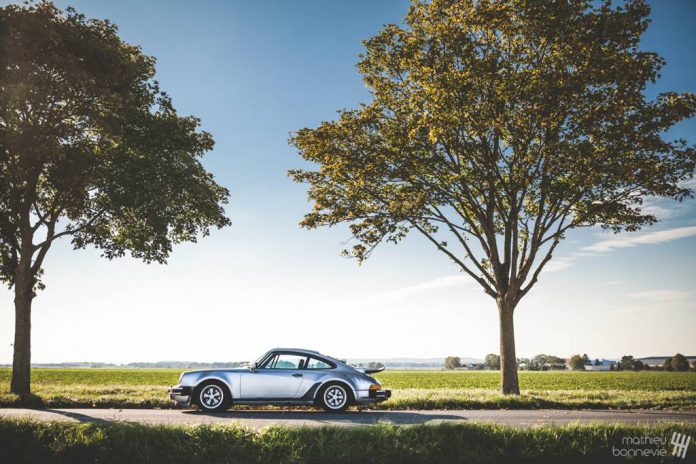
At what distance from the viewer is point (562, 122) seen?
623 inches

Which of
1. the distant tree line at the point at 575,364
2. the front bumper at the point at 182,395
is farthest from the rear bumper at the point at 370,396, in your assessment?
the distant tree line at the point at 575,364

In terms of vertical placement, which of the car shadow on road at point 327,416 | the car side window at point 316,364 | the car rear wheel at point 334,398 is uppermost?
the car side window at point 316,364

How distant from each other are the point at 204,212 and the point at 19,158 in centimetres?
627

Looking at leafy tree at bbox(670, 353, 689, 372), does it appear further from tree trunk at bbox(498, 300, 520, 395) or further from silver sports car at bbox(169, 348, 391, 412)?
silver sports car at bbox(169, 348, 391, 412)

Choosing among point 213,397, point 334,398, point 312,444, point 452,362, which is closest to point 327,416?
point 334,398

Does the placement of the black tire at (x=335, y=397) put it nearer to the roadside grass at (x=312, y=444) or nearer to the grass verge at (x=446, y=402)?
the grass verge at (x=446, y=402)

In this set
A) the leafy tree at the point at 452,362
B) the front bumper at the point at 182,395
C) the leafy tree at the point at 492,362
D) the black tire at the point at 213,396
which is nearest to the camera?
the front bumper at the point at 182,395

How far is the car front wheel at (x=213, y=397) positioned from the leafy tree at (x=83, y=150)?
758 cm

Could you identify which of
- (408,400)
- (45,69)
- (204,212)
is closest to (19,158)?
(45,69)

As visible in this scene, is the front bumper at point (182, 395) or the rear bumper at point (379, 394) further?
the rear bumper at point (379, 394)

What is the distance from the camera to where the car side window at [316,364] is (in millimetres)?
12211

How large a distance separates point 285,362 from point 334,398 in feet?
4.83

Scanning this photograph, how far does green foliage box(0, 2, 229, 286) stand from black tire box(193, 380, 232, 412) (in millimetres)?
7586

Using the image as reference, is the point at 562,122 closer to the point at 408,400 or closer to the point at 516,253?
the point at 516,253
